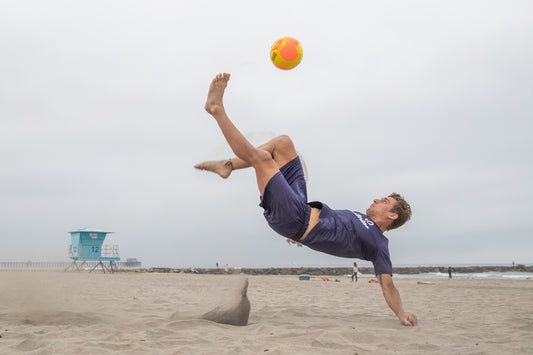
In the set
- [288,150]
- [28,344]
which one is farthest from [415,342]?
[28,344]

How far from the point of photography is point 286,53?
4.64 m

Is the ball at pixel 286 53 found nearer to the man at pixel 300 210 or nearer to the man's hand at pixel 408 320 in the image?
the man at pixel 300 210

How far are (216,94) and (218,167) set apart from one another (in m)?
0.94

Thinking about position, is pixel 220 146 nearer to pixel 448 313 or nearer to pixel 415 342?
pixel 415 342

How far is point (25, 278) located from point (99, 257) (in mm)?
24097

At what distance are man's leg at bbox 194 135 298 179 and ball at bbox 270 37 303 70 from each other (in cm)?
99

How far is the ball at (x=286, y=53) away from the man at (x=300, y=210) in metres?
1.00

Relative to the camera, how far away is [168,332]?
3.90 metres

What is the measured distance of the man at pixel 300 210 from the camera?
12.4 feet

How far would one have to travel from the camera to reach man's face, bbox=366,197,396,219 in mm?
4570

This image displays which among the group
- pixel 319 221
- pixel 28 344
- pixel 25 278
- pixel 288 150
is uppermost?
pixel 288 150

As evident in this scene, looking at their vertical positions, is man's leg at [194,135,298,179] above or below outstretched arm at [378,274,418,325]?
above

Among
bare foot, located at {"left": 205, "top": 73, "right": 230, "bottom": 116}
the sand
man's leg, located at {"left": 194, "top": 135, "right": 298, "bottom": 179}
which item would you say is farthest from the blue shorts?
the sand

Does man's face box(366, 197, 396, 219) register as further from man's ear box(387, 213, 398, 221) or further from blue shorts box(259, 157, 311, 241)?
blue shorts box(259, 157, 311, 241)
